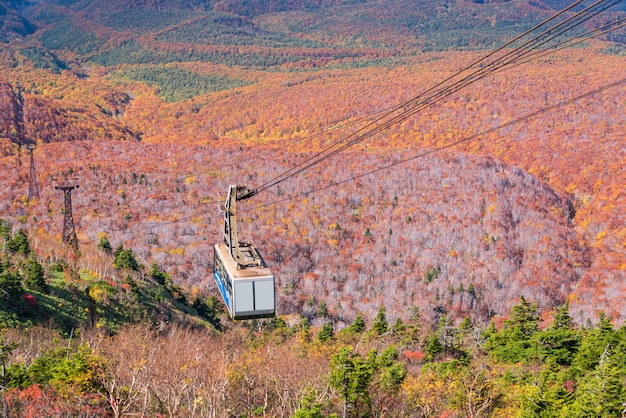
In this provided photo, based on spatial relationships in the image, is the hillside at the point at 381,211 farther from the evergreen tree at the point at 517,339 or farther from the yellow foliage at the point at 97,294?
the evergreen tree at the point at 517,339

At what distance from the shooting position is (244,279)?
17.7 meters

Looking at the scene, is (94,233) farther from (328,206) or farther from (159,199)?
(328,206)

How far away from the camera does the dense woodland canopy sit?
26.0 m

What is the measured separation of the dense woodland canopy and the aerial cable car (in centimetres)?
573

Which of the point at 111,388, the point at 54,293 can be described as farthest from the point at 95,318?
the point at 111,388

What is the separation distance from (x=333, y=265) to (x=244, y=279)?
79.2 meters

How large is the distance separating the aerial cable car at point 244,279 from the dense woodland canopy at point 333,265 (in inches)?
226

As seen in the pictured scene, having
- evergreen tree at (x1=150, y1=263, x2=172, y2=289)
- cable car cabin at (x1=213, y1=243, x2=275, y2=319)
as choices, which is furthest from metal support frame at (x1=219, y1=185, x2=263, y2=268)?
evergreen tree at (x1=150, y1=263, x2=172, y2=289)

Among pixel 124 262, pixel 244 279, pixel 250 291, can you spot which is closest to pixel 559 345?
pixel 250 291

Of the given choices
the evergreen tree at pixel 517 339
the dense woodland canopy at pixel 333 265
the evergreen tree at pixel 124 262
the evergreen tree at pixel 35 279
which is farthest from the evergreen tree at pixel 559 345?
the evergreen tree at pixel 124 262

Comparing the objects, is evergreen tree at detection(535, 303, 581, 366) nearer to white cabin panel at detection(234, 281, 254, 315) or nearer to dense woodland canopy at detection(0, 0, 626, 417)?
dense woodland canopy at detection(0, 0, 626, 417)

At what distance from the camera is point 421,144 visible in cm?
17325

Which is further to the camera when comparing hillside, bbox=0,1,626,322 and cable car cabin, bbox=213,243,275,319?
hillside, bbox=0,1,626,322

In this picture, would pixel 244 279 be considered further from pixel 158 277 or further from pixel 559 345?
pixel 158 277
